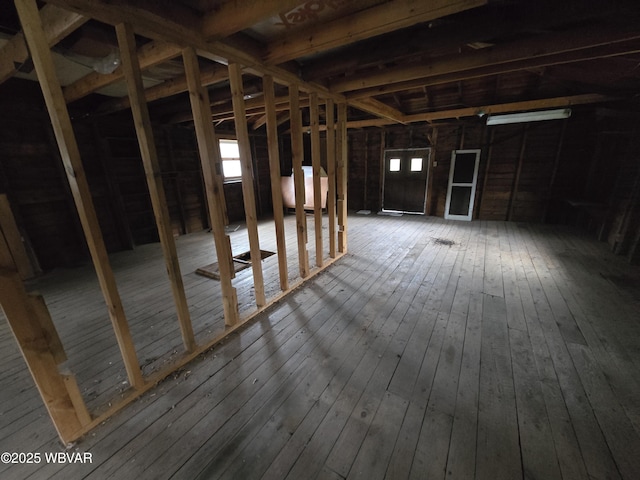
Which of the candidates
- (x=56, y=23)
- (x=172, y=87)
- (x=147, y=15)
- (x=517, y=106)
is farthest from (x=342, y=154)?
(x=517, y=106)

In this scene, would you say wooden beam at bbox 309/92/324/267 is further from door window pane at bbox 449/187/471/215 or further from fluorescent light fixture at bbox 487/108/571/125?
door window pane at bbox 449/187/471/215

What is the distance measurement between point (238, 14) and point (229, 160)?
213 inches

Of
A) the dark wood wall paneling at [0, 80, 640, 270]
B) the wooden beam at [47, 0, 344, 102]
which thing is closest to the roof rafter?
the wooden beam at [47, 0, 344, 102]

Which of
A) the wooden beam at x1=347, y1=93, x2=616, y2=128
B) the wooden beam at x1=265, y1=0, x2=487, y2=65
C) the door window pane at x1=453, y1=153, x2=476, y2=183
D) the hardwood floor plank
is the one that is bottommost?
the hardwood floor plank

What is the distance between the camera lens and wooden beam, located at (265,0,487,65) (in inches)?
57.4

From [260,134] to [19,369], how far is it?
657 centimetres

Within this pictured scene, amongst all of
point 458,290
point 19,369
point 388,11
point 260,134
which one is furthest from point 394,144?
point 19,369

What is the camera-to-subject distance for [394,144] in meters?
7.19

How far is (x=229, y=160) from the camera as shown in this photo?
21.4 feet

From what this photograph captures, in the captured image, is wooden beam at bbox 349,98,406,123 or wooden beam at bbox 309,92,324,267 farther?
wooden beam at bbox 349,98,406,123

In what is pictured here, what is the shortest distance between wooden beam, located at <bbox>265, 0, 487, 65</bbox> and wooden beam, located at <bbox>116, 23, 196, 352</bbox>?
102 centimetres

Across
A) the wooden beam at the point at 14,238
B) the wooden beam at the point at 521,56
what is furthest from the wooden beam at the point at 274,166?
the wooden beam at the point at 14,238

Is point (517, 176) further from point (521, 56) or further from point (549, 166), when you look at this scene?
point (521, 56)

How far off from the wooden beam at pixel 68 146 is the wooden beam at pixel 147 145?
29 centimetres
